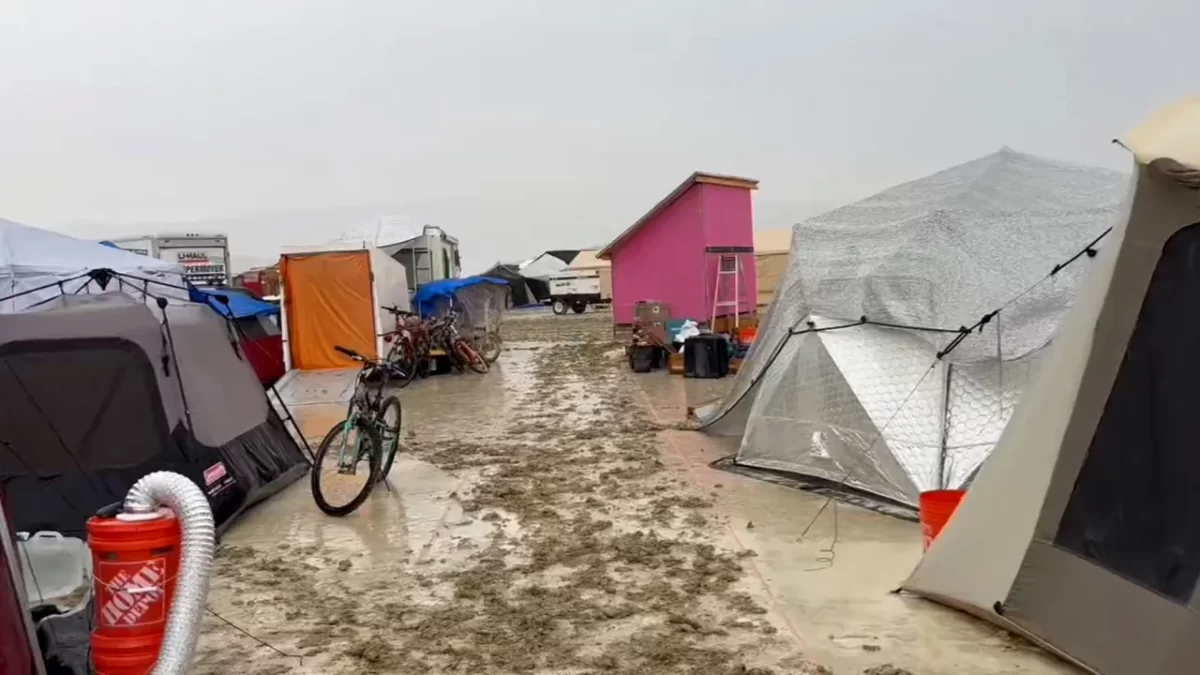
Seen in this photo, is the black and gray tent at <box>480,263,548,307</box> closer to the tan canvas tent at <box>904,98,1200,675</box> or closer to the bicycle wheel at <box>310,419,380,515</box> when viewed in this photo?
the bicycle wheel at <box>310,419,380,515</box>

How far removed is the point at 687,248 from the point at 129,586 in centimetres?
1389

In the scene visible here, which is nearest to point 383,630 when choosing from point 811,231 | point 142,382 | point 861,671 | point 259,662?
point 259,662

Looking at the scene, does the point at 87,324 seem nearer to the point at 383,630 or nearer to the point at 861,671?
the point at 383,630

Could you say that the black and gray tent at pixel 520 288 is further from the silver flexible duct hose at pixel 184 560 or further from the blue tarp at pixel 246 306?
the silver flexible duct hose at pixel 184 560

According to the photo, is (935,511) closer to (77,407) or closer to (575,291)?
(77,407)

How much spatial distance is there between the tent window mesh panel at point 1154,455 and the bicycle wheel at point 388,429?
4.49 meters

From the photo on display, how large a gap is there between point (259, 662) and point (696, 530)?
8.52 feet

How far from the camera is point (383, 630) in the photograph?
4121 millimetres

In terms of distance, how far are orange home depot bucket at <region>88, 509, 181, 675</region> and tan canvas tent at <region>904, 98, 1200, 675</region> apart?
10.5 ft

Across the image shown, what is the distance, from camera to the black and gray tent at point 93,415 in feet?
17.2

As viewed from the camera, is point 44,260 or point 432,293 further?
point 432,293

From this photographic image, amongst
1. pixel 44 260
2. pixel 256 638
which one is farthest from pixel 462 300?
pixel 256 638

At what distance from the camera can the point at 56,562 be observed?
13.0ft

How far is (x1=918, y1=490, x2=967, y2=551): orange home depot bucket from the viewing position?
445cm
